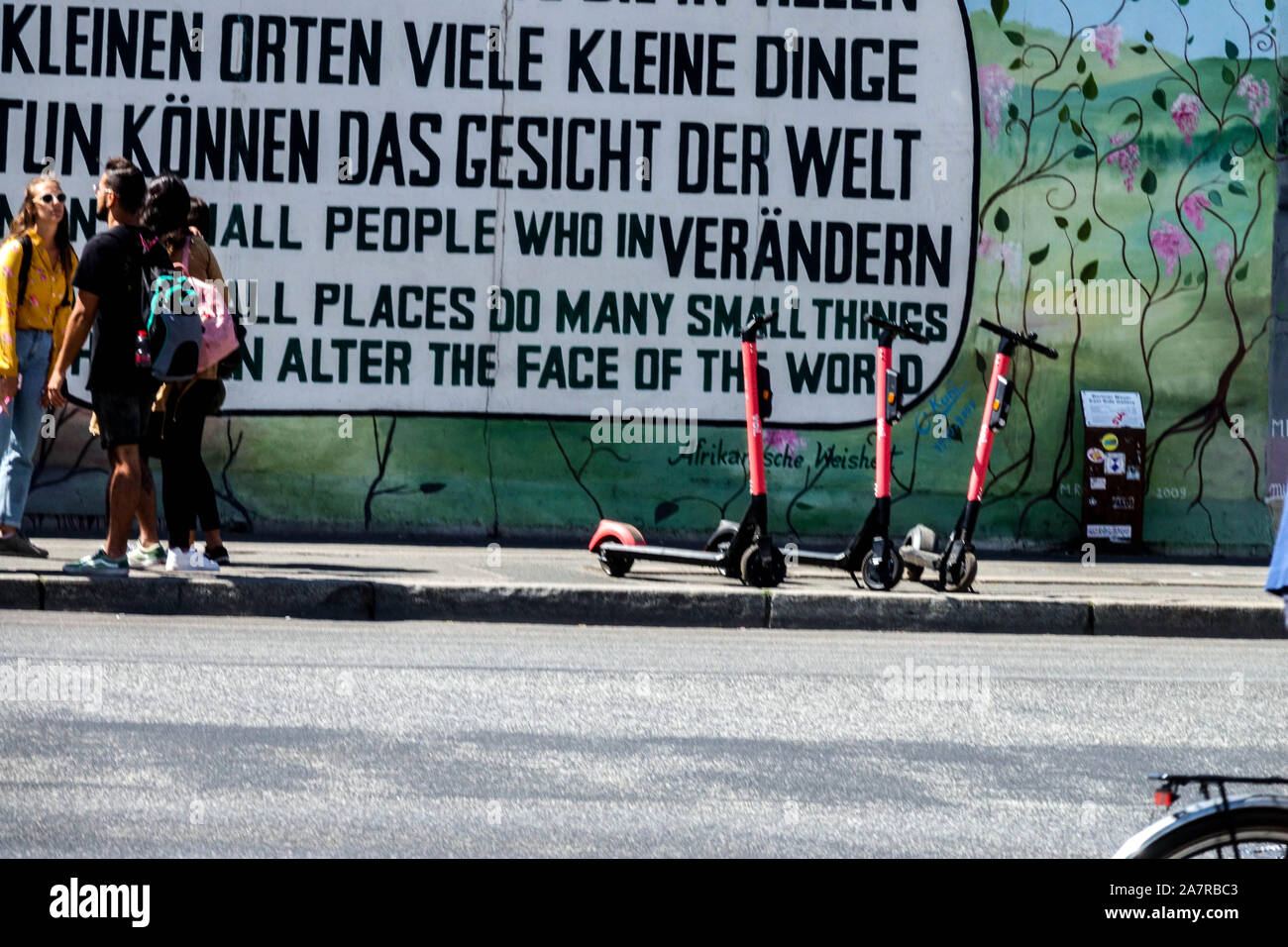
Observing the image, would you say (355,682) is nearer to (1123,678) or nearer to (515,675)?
(515,675)

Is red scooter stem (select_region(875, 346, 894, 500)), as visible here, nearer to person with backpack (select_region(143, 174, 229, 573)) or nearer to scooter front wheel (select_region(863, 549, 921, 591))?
scooter front wheel (select_region(863, 549, 921, 591))

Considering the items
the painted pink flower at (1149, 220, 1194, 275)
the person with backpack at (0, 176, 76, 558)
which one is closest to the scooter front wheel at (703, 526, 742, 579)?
the person with backpack at (0, 176, 76, 558)

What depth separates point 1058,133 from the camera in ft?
41.6

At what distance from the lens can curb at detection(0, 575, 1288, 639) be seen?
354 inches

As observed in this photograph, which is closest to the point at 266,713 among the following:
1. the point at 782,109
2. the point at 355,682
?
the point at 355,682

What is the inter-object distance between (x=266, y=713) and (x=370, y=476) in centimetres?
614

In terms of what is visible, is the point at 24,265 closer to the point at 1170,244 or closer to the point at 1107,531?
the point at 1107,531

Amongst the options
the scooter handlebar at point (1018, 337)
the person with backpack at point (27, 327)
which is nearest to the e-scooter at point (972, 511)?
the scooter handlebar at point (1018, 337)

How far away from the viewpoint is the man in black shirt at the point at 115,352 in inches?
357

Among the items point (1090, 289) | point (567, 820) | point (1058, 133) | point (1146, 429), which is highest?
point (1058, 133)

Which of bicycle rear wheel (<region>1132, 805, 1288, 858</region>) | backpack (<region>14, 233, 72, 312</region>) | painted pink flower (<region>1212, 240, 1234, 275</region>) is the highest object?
painted pink flower (<region>1212, 240, 1234, 275</region>)

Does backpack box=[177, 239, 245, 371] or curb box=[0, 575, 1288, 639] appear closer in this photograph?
curb box=[0, 575, 1288, 639]

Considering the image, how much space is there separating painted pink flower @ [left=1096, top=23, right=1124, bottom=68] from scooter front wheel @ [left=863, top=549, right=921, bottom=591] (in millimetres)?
4643

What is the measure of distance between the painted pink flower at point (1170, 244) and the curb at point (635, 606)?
3.70 m
